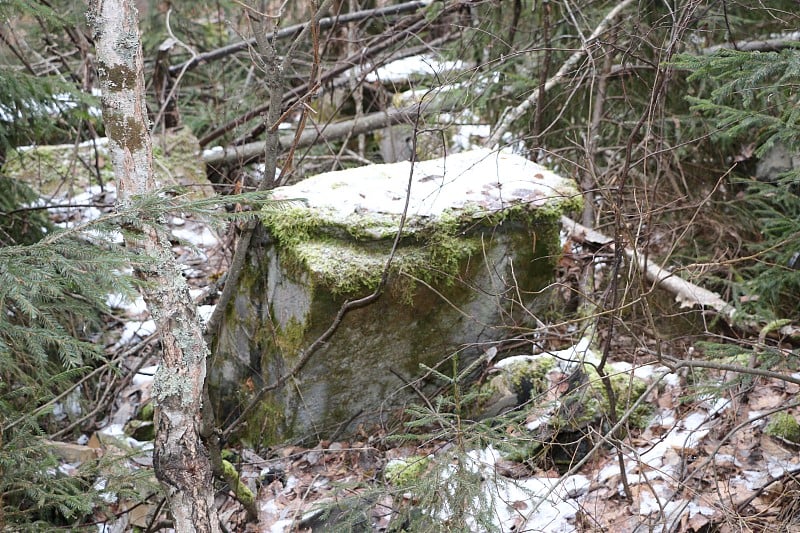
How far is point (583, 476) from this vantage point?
12.3 ft

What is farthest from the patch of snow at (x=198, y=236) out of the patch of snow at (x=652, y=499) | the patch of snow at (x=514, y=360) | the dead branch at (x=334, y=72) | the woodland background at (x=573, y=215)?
the patch of snow at (x=652, y=499)

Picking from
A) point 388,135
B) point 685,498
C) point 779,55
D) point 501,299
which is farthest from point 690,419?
point 388,135

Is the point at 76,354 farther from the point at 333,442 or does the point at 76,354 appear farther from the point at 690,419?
the point at 690,419

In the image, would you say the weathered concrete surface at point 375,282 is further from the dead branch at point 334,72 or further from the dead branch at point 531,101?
the dead branch at point 334,72

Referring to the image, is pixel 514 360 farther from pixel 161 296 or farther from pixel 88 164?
pixel 88 164

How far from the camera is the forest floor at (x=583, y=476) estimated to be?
9.86ft

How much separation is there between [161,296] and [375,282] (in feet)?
4.48

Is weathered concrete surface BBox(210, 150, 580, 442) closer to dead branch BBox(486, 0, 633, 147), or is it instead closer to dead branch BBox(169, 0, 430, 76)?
dead branch BBox(486, 0, 633, 147)

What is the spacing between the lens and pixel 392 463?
371 cm

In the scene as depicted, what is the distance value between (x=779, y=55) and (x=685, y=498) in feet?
6.94

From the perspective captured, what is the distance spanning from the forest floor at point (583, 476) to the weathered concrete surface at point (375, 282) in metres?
0.30

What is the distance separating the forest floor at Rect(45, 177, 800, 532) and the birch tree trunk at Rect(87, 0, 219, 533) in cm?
25

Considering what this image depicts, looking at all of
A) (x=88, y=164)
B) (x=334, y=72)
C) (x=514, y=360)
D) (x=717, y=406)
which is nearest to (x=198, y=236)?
(x=88, y=164)

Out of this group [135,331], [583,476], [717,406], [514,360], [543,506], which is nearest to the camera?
[543,506]
